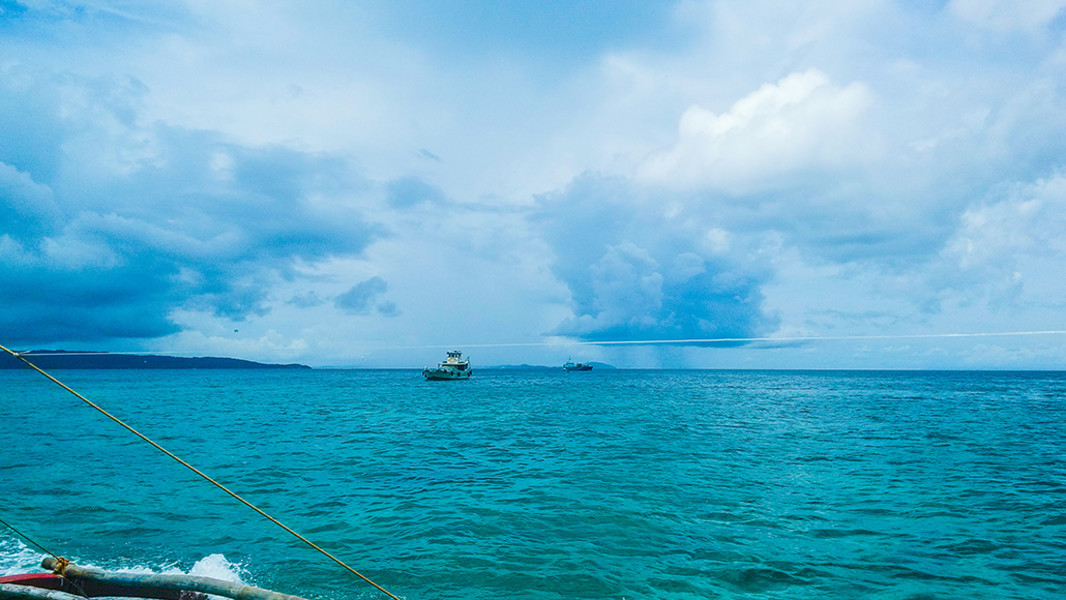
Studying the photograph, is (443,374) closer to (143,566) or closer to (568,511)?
(568,511)

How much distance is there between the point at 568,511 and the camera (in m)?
13.8

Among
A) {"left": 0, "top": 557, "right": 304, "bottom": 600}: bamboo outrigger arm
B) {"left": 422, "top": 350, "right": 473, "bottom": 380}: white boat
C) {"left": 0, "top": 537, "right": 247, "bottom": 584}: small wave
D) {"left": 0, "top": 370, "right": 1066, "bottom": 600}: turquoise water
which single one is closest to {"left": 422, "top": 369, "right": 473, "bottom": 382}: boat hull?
{"left": 422, "top": 350, "right": 473, "bottom": 380}: white boat

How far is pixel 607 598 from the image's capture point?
9008 millimetres

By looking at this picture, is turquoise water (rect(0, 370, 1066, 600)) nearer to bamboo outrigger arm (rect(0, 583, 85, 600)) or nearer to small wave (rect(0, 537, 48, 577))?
small wave (rect(0, 537, 48, 577))

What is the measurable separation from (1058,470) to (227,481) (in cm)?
3130

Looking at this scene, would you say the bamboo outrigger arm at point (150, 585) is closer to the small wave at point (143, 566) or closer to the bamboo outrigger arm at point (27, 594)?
the bamboo outrigger arm at point (27, 594)

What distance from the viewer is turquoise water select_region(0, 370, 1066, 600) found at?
387 inches

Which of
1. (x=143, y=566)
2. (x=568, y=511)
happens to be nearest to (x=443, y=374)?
(x=568, y=511)

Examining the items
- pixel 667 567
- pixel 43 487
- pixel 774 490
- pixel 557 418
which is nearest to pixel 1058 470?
pixel 774 490

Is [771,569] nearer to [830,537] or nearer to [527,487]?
[830,537]

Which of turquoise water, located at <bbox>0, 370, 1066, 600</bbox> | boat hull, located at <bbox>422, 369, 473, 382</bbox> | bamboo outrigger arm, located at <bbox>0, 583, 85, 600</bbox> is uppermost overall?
bamboo outrigger arm, located at <bbox>0, 583, 85, 600</bbox>

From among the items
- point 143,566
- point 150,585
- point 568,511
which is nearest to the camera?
point 150,585

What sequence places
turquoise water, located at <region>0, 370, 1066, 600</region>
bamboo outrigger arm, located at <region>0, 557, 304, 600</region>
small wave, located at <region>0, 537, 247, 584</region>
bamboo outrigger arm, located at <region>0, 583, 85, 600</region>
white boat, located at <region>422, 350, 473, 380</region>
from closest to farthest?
bamboo outrigger arm, located at <region>0, 583, 85, 600</region> < bamboo outrigger arm, located at <region>0, 557, 304, 600</region> < small wave, located at <region>0, 537, 247, 584</region> < turquoise water, located at <region>0, 370, 1066, 600</region> < white boat, located at <region>422, 350, 473, 380</region>

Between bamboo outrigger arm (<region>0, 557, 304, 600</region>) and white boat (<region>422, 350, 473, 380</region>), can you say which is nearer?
bamboo outrigger arm (<region>0, 557, 304, 600</region>)
